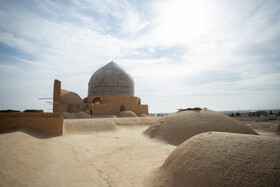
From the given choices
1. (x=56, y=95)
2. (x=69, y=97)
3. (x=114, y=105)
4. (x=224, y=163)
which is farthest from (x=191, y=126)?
(x=69, y=97)

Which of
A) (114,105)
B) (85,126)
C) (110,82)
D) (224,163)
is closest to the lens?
(224,163)

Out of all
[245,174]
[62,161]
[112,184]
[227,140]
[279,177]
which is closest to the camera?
[279,177]

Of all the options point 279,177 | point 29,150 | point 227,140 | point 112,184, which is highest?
point 227,140

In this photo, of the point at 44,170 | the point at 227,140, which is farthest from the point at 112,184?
the point at 227,140

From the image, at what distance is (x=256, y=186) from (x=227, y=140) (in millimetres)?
1234

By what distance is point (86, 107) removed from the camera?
65.2ft

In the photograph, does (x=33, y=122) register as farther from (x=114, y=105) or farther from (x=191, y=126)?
(x=114, y=105)

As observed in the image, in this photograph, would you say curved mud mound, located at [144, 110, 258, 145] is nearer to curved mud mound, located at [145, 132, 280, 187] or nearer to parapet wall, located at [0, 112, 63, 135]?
curved mud mound, located at [145, 132, 280, 187]

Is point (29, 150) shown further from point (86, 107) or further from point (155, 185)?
point (86, 107)

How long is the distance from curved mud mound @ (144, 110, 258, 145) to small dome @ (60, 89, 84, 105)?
14235 mm

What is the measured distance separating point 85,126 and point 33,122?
407 centimetres

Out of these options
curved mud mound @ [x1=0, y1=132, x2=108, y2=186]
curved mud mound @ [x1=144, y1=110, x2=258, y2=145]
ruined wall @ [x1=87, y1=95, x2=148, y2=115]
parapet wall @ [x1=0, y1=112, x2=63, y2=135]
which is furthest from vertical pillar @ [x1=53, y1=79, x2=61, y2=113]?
curved mud mound @ [x1=0, y1=132, x2=108, y2=186]

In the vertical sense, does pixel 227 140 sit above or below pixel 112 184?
above

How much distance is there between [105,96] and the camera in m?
22.8
